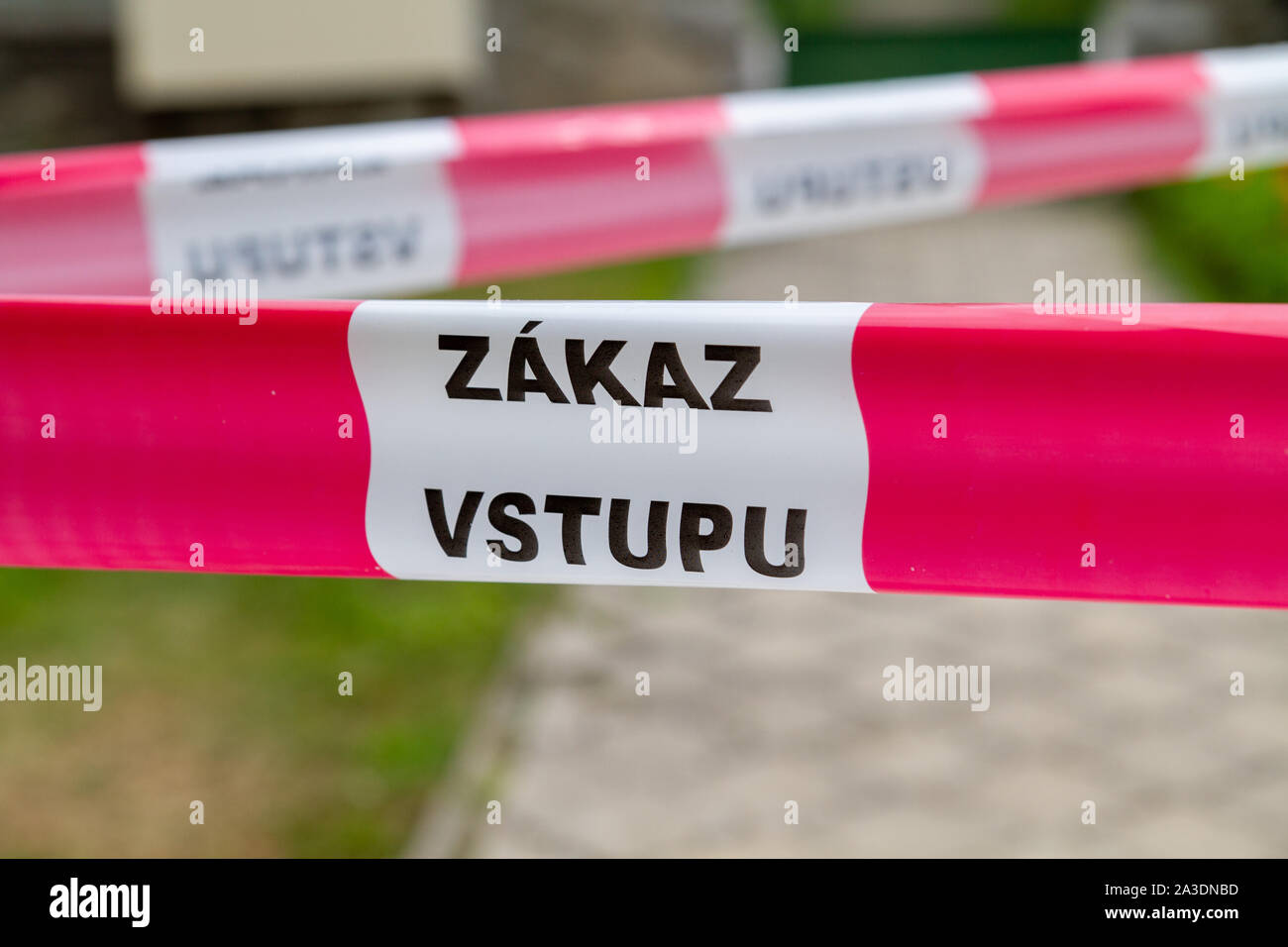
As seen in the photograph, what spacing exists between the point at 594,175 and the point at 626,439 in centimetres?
127

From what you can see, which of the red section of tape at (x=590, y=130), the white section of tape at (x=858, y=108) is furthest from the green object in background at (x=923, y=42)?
the red section of tape at (x=590, y=130)

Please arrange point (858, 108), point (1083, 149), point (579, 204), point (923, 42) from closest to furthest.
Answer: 1. point (579, 204)
2. point (858, 108)
3. point (1083, 149)
4. point (923, 42)

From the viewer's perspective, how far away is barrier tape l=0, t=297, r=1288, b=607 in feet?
3.76

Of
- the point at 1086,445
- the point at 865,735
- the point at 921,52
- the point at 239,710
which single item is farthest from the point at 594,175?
the point at 921,52

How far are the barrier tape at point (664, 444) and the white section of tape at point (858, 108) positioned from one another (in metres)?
1.41

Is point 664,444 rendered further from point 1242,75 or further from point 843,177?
point 1242,75

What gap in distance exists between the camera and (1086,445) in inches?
45.1

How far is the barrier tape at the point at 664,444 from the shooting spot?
1.14 m

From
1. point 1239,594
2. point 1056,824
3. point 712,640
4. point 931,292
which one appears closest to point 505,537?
point 1239,594

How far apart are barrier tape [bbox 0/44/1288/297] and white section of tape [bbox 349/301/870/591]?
1.01 meters

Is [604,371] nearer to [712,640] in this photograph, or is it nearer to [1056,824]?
[1056,824]

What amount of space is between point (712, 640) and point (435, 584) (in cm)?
100
